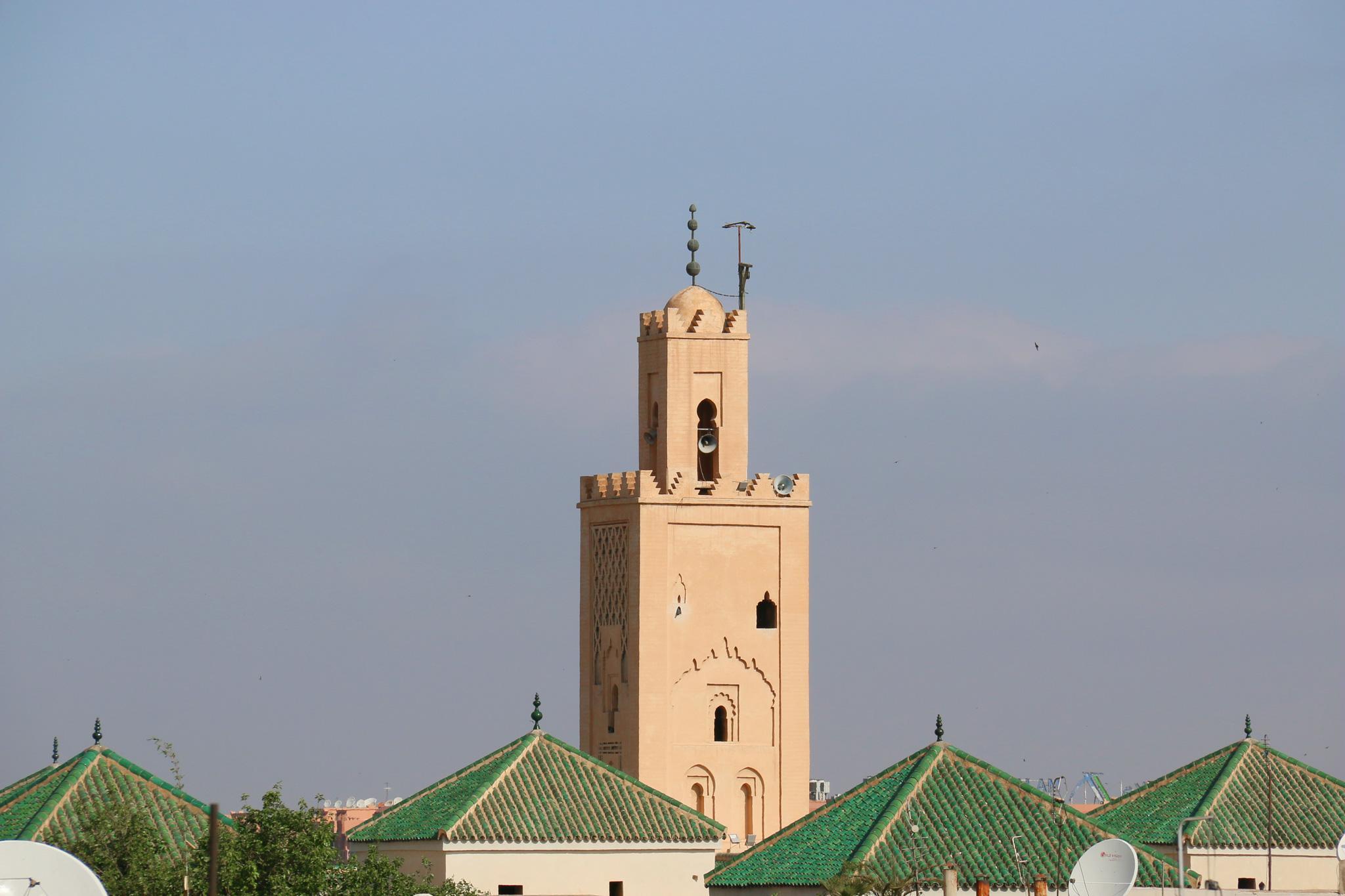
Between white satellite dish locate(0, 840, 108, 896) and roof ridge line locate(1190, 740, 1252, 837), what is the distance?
2938cm

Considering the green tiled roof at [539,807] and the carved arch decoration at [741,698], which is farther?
the carved arch decoration at [741,698]

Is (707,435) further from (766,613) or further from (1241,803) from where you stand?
(1241,803)

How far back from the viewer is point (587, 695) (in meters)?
78.3

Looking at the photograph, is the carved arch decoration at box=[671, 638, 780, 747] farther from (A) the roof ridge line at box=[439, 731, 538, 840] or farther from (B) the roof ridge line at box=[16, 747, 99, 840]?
(B) the roof ridge line at box=[16, 747, 99, 840]

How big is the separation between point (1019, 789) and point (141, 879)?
57.8ft

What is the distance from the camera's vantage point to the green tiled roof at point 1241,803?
6450cm

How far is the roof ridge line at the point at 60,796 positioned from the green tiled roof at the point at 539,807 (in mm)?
5351

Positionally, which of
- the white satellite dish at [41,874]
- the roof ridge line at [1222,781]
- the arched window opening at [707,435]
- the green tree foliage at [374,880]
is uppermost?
the arched window opening at [707,435]

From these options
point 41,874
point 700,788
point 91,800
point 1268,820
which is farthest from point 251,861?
point 700,788

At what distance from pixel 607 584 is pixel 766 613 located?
3822mm

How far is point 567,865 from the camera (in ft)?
195

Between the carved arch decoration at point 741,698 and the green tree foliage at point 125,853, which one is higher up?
the carved arch decoration at point 741,698

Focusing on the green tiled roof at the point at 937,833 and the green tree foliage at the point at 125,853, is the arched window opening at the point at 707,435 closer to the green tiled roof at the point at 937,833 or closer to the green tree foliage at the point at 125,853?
the green tiled roof at the point at 937,833

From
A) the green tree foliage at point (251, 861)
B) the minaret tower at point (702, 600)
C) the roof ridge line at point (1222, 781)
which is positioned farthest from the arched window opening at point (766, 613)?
the green tree foliage at point (251, 861)
